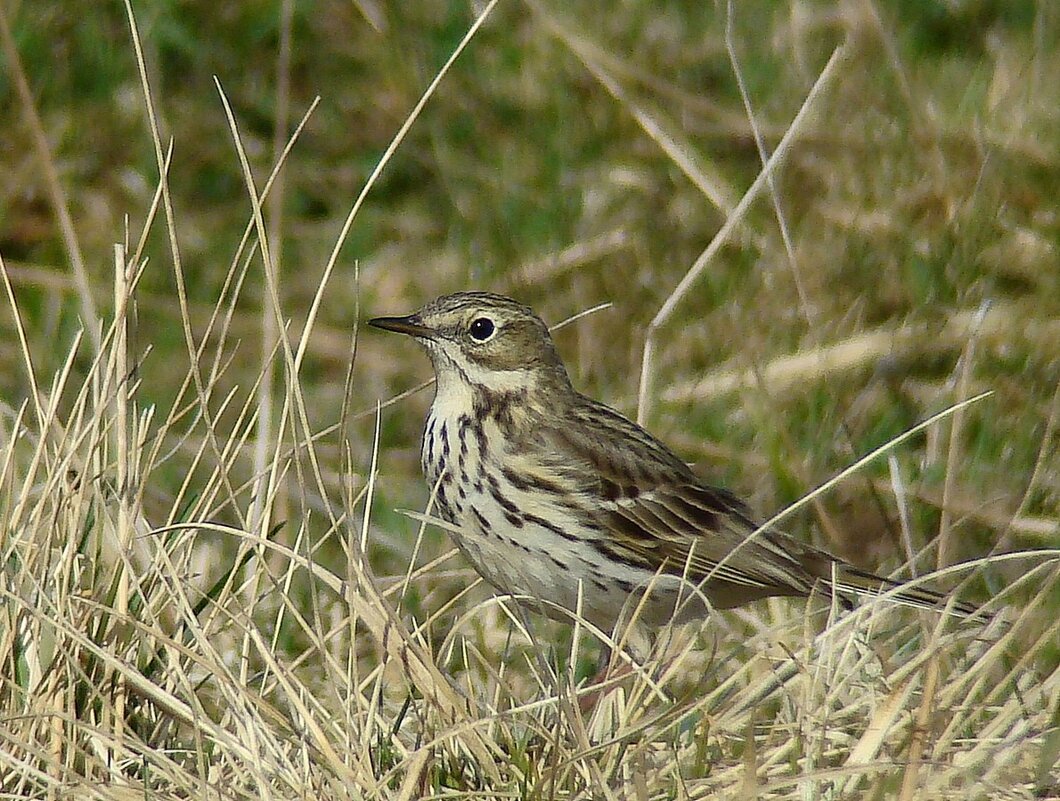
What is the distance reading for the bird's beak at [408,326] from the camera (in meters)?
4.86

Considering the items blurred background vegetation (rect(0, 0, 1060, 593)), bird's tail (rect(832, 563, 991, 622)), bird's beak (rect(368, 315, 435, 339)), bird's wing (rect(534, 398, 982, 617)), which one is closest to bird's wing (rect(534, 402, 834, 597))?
bird's wing (rect(534, 398, 982, 617))

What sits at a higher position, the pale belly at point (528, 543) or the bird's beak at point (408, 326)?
the bird's beak at point (408, 326)

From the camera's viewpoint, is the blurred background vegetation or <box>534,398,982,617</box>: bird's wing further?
the blurred background vegetation

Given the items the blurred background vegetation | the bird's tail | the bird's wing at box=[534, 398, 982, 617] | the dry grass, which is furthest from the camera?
the blurred background vegetation

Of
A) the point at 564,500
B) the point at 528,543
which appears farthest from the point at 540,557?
the point at 564,500

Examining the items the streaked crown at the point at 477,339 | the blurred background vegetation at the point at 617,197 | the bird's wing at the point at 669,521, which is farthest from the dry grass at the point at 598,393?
the streaked crown at the point at 477,339

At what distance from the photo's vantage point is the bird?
4598 mm

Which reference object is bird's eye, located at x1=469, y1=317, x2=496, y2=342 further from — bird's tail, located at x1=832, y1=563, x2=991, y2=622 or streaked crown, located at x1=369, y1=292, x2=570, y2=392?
bird's tail, located at x1=832, y1=563, x2=991, y2=622

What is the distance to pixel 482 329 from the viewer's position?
199 inches

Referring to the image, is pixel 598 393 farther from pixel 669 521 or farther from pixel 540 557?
pixel 540 557

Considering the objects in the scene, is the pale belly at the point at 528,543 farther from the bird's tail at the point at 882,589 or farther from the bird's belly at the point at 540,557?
the bird's tail at the point at 882,589

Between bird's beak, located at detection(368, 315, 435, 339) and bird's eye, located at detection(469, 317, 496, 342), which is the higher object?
bird's beak, located at detection(368, 315, 435, 339)

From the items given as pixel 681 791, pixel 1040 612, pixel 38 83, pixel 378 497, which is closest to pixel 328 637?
pixel 681 791

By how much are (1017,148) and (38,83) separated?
3829mm
